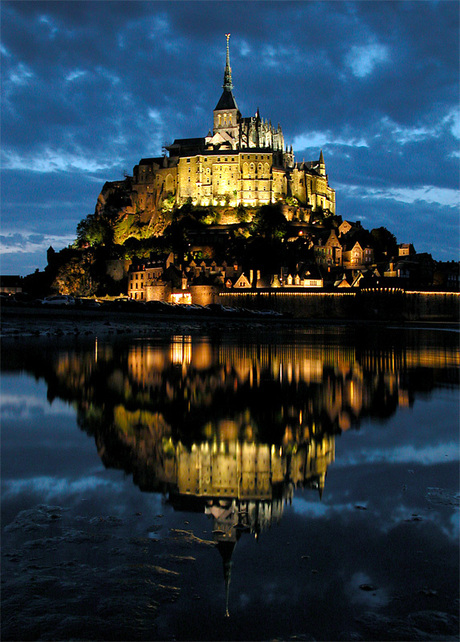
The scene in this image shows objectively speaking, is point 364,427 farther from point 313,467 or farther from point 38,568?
point 38,568

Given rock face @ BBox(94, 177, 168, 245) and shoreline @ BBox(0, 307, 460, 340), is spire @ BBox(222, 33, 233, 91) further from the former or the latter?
shoreline @ BBox(0, 307, 460, 340)

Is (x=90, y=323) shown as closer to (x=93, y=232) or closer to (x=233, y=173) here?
(x=93, y=232)

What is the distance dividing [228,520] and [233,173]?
88806 mm

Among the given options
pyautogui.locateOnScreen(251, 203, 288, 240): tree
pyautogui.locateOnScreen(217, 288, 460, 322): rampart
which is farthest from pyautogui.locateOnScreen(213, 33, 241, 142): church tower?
pyautogui.locateOnScreen(217, 288, 460, 322): rampart

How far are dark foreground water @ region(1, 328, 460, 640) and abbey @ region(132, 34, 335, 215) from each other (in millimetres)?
83334

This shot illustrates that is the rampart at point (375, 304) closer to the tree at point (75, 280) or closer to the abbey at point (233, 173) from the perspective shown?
the tree at point (75, 280)

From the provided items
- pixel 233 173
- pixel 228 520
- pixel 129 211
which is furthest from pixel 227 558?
pixel 129 211

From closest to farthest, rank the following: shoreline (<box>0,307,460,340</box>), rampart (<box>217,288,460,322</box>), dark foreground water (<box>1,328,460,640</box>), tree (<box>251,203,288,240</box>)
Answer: dark foreground water (<box>1,328,460,640</box>) < shoreline (<box>0,307,460,340</box>) < rampart (<box>217,288,460,322</box>) < tree (<box>251,203,288,240</box>)

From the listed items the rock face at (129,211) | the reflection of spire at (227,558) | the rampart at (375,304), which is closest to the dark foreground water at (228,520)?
the reflection of spire at (227,558)

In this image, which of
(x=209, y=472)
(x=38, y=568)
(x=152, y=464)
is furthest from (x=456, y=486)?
(x=38, y=568)

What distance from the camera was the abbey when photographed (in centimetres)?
8862

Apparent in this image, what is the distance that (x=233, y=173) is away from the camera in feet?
292

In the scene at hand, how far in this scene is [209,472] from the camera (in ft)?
16.4

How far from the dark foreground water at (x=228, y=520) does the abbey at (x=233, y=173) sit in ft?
273
